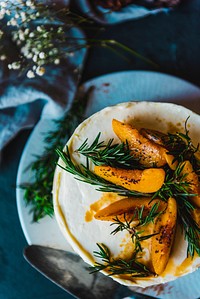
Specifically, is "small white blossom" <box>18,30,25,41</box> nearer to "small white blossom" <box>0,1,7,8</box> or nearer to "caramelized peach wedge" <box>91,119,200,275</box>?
"small white blossom" <box>0,1,7,8</box>

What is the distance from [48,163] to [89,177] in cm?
37

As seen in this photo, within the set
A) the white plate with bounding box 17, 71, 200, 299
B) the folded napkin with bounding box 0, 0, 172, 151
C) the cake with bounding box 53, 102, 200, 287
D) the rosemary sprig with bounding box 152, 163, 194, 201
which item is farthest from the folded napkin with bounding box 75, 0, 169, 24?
the rosemary sprig with bounding box 152, 163, 194, 201

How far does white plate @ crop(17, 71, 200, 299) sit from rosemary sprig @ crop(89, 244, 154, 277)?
12.3 inches

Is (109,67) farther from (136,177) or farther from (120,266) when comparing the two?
(120,266)

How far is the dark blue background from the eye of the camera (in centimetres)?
Result: 212

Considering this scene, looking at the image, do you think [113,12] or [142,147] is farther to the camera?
[113,12]

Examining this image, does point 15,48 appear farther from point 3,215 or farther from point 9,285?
point 9,285

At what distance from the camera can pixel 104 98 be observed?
206cm

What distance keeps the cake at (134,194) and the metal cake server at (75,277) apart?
0.81ft

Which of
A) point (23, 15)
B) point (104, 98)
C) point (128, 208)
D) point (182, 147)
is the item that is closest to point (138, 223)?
point (128, 208)

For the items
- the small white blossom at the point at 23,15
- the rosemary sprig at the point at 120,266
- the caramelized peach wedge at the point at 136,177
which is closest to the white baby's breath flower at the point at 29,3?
the small white blossom at the point at 23,15

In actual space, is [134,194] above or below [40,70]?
below

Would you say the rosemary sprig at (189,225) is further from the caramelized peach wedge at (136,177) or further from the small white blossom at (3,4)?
the small white blossom at (3,4)

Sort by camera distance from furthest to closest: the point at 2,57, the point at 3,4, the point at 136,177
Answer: the point at 2,57, the point at 3,4, the point at 136,177
